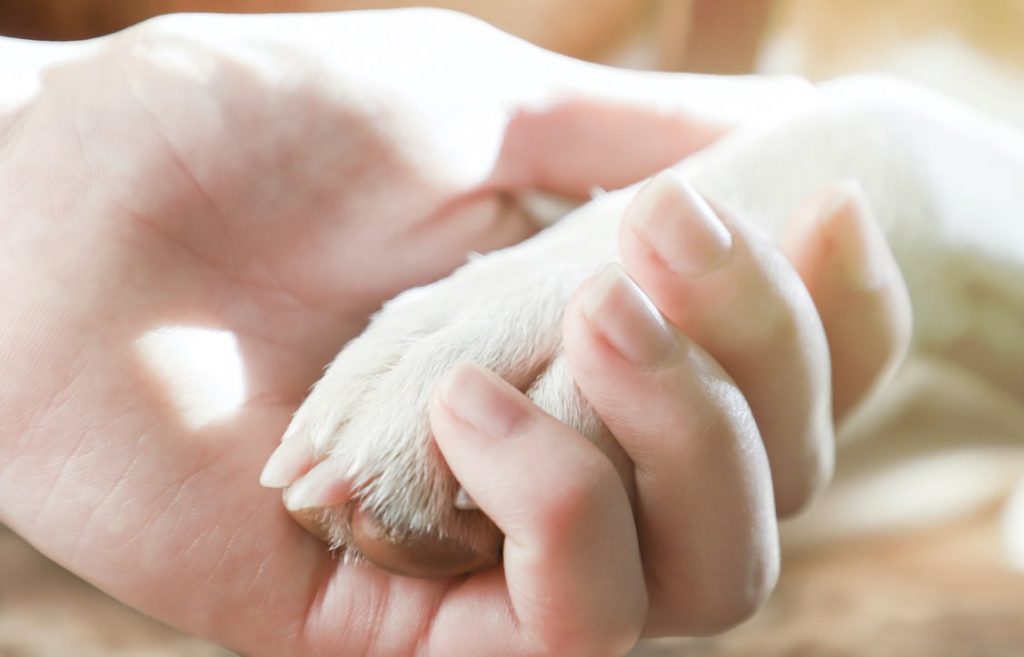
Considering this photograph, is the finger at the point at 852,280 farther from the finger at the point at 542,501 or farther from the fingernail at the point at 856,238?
the finger at the point at 542,501

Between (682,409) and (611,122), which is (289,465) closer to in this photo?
(682,409)

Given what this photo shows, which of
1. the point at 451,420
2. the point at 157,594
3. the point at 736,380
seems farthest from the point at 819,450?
the point at 157,594

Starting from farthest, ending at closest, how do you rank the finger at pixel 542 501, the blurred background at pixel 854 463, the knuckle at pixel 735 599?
the blurred background at pixel 854 463, the knuckle at pixel 735 599, the finger at pixel 542 501

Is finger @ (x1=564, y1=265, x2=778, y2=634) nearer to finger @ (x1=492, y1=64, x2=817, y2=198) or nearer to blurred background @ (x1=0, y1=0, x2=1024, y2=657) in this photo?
blurred background @ (x1=0, y1=0, x2=1024, y2=657)

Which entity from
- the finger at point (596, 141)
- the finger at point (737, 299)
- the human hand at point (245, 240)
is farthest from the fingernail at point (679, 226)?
the finger at point (596, 141)

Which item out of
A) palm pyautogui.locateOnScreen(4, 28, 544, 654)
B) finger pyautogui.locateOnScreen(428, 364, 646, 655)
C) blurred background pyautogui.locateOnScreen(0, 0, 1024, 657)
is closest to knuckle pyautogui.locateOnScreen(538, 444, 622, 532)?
finger pyautogui.locateOnScreen(428, 364, 646, 655)

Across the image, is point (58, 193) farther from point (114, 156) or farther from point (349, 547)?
point (349, 547)
